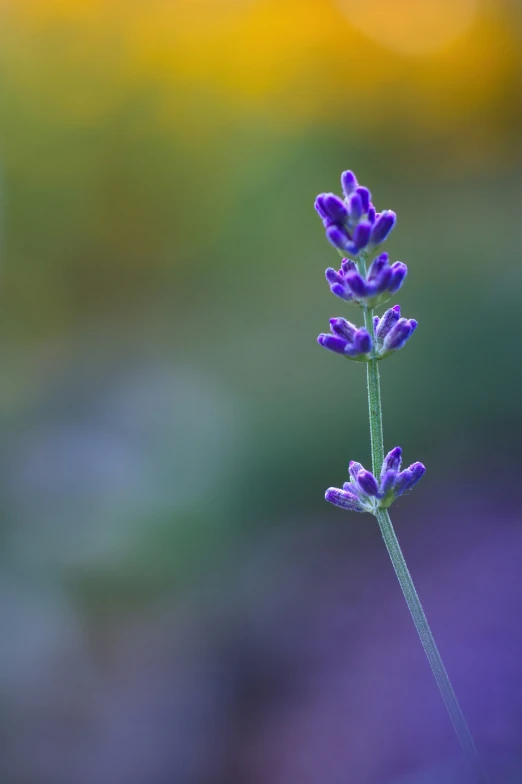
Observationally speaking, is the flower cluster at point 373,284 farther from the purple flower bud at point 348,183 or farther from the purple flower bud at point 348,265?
the purple flower bud at point 348,183

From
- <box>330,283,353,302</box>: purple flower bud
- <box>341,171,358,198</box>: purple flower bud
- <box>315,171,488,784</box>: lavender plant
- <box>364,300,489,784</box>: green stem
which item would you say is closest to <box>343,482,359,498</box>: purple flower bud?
<box>315,171,488,784</box>: lavender plant

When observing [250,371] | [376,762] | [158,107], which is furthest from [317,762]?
[158,107]

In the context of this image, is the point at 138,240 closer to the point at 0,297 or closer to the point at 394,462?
the point at 0,297

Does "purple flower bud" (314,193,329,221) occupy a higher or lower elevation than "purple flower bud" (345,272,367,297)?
higher

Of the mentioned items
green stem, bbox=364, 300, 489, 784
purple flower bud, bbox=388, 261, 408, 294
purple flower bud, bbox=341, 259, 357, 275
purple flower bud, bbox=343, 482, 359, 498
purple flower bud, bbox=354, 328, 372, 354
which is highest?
purple flower bud, bbox=341, 259, 357, 275

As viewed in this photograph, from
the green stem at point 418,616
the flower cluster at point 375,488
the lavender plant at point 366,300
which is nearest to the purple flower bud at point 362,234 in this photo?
the lavender plant at point 366,300

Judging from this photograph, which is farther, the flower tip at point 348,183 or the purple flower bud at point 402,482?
the flower tip at point 348,183

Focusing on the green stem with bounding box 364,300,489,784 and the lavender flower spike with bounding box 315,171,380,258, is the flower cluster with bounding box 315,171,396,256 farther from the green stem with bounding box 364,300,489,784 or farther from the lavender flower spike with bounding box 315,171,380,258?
the green stem with bounding box 364,300,489,784
